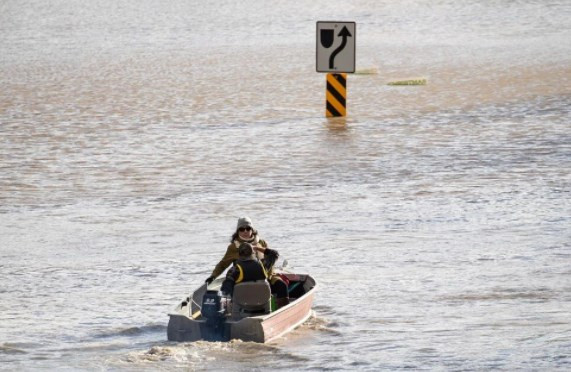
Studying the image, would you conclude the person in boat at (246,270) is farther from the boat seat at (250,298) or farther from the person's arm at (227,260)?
the person's arm at (227,260)

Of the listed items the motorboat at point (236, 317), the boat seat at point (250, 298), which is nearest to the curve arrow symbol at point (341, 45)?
the motorboat at point (236, 317)

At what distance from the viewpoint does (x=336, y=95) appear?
37.5 m

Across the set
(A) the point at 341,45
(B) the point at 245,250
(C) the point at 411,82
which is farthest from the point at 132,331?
(C) the point at 411,82

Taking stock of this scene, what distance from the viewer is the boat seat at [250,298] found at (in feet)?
57.3

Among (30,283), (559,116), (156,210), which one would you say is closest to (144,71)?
(559,116)

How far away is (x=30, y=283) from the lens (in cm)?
2119

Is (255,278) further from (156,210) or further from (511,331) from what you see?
(156,210)

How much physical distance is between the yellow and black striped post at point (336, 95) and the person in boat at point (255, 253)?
1747 centimetres

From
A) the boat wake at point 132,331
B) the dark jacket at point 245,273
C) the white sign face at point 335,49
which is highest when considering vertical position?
the white sign face at point 335,49

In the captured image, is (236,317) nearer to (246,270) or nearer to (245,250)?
(246,270)

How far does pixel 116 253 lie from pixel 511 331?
7.09 m

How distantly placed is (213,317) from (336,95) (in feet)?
67.6

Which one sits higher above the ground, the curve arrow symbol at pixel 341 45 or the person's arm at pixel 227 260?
the curve arrow symbol at pixel 341 45

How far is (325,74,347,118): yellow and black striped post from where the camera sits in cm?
3622
